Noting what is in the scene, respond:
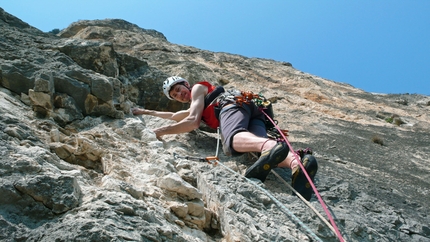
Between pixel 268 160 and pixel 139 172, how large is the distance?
132cm

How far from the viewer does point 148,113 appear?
5965mm

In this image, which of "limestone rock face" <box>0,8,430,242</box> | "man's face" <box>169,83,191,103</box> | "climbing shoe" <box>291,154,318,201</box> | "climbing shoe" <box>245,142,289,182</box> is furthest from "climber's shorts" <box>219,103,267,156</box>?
"man's face" <box>169,83,191,103</box>

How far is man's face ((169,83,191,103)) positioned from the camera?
20.0ft

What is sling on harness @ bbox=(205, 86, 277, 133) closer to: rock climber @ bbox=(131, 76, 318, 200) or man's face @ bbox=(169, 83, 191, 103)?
rock climber @ bbox=(131, 76, 318, 200)

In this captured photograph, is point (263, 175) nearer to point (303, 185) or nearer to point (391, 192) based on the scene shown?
point (303, 185)

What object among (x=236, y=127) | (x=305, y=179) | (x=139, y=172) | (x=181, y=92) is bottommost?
(x=139, y=172)

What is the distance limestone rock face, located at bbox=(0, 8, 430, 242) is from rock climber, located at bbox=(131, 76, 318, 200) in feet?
0.67

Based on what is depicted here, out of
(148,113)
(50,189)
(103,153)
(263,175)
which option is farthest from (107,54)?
(50,189)

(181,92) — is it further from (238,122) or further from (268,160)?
(268,160)

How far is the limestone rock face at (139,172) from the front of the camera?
2645mm

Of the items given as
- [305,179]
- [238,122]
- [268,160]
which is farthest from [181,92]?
[305,179]

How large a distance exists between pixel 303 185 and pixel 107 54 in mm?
4907

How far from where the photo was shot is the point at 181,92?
20.0 feet

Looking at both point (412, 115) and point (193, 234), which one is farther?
point (412, 115)
